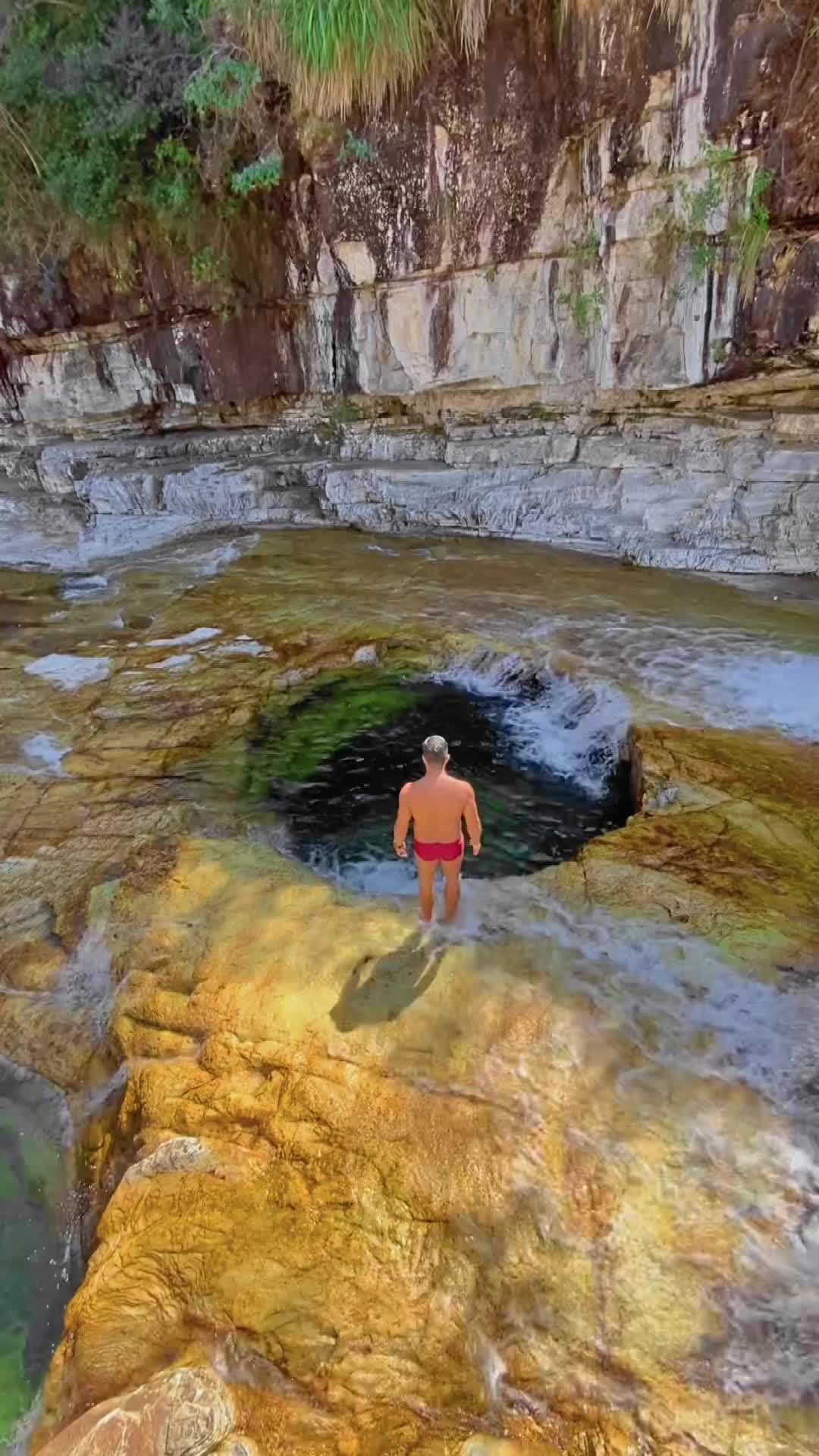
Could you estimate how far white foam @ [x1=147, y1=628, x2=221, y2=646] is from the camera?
6855mm

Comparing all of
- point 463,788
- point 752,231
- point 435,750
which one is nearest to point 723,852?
point 463,788

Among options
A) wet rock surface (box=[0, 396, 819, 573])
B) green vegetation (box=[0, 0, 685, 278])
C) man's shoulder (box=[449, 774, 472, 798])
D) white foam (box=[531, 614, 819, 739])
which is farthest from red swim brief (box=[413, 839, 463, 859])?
green vegetation (box=[0, 0, 685, 278])

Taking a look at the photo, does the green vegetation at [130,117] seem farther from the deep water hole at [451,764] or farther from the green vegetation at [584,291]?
the deep water hole at [451,764]

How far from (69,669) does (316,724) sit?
2313mm

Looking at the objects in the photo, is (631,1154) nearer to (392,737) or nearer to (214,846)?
(214,846)

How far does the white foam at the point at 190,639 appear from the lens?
686 cm

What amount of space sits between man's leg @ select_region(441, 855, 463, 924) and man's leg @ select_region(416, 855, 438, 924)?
6 cm

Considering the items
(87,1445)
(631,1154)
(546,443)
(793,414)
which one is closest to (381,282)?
(546,443)

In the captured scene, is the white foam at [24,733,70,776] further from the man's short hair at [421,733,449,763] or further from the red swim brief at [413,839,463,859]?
the man's short hair at [421,733,449,763]

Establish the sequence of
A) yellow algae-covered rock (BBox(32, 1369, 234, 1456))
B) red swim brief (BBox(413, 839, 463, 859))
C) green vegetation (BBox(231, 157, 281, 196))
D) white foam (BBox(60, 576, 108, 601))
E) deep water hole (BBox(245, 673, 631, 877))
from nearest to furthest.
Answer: yellow algae-covered rock (BBox(32, 1369, 234, 1456))
red swim brief (BBox(413, 839, 463, 859))
deep water hole (BBox(245, 673, 631, 877))
green vegetation (BBox(231, 157, 281, 196))
white foam (BBox(60, 576, 108, 601))

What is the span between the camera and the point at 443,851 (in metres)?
3.50

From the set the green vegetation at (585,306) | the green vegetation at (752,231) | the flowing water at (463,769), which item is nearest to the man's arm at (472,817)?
the flowing water at (463,769)

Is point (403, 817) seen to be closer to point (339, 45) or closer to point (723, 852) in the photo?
point (723, 852)

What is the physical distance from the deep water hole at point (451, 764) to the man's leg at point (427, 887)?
0.95m
